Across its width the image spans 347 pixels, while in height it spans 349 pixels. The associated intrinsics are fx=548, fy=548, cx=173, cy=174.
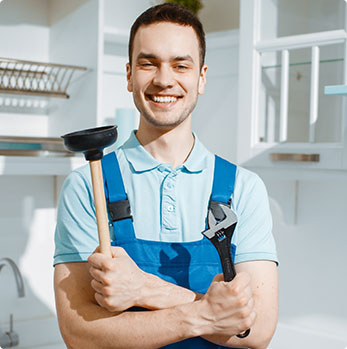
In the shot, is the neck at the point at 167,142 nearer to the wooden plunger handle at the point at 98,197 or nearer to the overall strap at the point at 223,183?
the overall strap at the point at 223,183

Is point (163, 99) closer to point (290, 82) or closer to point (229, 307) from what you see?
point (229, 307)

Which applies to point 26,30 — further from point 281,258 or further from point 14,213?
point 281,258

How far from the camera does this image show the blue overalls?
3.63 feet

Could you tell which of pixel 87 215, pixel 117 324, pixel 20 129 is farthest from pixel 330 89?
pixel 20 129

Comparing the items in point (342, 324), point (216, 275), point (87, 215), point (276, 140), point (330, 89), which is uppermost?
point (330, 89)

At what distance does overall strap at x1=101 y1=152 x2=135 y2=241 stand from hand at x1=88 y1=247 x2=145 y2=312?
97 mm

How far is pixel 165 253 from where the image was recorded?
1.12 metres

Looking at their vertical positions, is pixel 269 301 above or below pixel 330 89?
below

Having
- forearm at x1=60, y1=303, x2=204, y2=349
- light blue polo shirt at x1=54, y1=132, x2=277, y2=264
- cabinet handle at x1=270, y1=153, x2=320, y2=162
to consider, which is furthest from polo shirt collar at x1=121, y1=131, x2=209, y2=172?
cabinet handle at x1=270, y1=153, x2=320, y2=162

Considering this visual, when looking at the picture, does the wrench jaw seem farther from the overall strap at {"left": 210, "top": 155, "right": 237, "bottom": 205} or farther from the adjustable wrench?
the overall strap at {"left": 210, "top": 155, "right": 237, "bottom": 205}

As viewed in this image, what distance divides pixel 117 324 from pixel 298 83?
1120mm

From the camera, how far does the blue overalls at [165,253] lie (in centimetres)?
111

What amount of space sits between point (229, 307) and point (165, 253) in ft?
0.64

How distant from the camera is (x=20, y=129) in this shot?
86.5 inches
